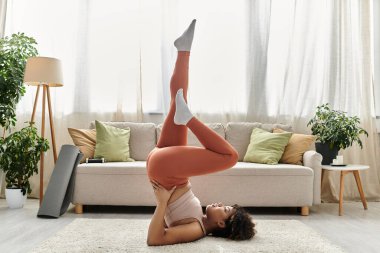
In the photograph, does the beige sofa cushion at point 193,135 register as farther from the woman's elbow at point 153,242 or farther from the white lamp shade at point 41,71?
the woman's elbow at point 153,242

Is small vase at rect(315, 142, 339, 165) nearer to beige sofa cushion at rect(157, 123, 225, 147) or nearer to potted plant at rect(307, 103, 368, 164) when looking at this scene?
potted plant at rect(307, 103, 368, 164)

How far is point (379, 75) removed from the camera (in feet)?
17.0

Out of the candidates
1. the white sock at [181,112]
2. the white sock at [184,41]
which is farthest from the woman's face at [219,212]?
the white sock at [184,41]

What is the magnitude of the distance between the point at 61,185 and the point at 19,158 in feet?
2.21

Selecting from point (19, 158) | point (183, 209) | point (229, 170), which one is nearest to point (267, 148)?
point (229, 170)

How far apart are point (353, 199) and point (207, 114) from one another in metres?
1.98

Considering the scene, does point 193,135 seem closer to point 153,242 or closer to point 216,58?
point 216,58

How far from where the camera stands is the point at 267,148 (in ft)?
14.0

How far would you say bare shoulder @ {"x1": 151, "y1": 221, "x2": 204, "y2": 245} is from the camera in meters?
2.54

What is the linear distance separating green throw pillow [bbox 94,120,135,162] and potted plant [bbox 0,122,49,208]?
0.51 metres

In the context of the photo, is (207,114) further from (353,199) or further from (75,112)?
(353,199)

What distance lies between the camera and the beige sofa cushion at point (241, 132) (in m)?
4.56

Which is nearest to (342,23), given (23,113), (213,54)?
(213,54)

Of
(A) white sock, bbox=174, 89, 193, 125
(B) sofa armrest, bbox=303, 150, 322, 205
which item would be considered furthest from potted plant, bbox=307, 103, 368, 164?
(A) white sock, bbox=174, 89, 193, 125
